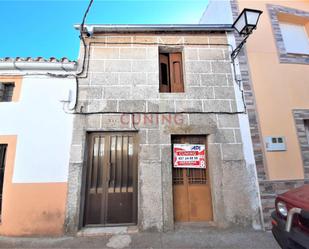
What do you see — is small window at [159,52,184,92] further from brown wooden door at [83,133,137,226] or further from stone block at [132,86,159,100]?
brown wooden door at [83,133,137,226]

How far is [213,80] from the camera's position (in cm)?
455

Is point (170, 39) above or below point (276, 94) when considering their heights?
above

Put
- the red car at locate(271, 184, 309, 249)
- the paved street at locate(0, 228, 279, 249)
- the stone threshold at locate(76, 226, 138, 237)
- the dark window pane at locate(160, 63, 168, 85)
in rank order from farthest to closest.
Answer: the dark window pane at locate(160, 63, 168, 85), the stone threshold at locate(76, 226, 138, 237), the paved street at locate(0, 228, 279, 249), the red car at locate(271, 184, 309, 249)

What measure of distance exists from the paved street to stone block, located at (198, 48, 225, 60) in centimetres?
→ 422

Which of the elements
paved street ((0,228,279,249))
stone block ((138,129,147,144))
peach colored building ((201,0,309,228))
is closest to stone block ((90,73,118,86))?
stone block ((138,129,147,144))

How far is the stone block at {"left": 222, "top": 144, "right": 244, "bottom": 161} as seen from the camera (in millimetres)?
4082

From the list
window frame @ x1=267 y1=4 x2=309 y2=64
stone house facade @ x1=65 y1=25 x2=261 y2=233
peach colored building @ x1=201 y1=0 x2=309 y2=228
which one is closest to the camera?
stone house facade @ x1=65 y1=25 x2=261 y2=233

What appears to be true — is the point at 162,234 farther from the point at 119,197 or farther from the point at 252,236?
the point at 252,236

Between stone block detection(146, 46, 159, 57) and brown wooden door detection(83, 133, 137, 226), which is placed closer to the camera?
brown wooden door detection(83, 133, 137, 226)

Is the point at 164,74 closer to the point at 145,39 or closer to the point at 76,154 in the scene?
the point at 145,39

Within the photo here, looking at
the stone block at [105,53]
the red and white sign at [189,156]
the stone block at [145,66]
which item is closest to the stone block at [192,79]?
the stone block at [145,66]

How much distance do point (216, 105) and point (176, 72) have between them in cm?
142

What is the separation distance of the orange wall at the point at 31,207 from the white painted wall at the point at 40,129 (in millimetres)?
150

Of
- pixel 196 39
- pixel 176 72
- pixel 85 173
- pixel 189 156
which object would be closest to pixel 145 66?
pixel 176 72
